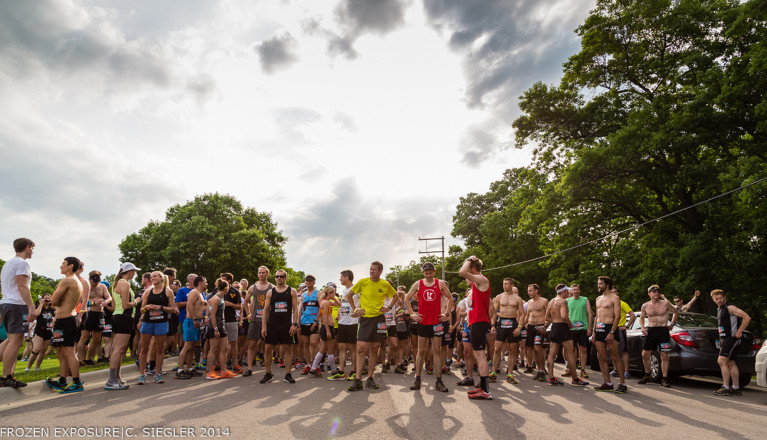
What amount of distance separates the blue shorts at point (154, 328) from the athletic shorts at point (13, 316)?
1773mm

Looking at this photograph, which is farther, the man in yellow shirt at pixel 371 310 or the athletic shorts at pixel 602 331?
the athletic shorts at pixel 602 331

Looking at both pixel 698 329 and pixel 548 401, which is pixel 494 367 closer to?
pixel 548 401

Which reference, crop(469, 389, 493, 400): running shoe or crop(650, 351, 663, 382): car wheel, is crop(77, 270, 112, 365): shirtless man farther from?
crop(650, 351, 663, 382): car wheel

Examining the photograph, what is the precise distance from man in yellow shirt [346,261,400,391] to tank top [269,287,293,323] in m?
1.28

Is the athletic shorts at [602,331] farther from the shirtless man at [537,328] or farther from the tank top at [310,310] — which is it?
the tank top at [310,310]

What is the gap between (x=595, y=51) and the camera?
855 inches

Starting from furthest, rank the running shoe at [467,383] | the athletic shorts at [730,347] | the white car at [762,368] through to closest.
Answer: the running shoe at [467,383] → the athletic shorts at [730,347] → the white car at [762,368]

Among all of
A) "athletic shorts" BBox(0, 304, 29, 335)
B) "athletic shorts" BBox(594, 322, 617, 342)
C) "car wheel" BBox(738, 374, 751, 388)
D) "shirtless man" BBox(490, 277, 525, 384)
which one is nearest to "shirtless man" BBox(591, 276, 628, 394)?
"athletic shorts" BBox(594, 322, 617, 342)

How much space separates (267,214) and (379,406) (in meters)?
Result: 44.7

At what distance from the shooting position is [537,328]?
10.4 m

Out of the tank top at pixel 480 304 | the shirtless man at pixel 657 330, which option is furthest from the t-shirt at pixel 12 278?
the shirtless man at pixel 657 330

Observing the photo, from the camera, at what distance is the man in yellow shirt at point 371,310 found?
8156mm

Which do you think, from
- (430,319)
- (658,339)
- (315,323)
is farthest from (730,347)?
(315,323)

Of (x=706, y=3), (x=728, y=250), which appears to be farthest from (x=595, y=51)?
(x=728, y=250)
